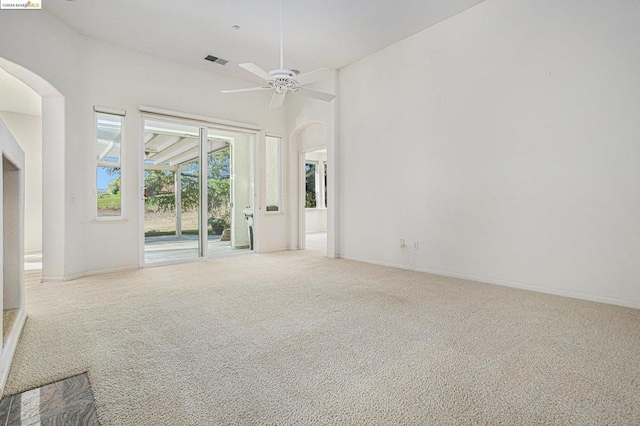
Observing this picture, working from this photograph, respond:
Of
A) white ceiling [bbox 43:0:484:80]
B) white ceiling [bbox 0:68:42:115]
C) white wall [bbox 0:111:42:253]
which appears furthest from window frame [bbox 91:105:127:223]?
white wall [bbox 0:111:42:253]

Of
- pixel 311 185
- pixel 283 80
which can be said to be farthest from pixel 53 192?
pixel 311 185

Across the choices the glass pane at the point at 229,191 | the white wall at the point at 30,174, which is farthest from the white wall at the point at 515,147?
the white wall at the point at 30,174

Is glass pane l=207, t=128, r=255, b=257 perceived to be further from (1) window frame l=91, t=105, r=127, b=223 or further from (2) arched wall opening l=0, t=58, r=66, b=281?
(2) arched wall opening l=0, t=58, r=66, b=281

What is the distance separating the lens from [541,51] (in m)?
3.54

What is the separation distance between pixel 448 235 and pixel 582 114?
6.46 feet

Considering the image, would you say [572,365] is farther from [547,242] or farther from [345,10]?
[345,10]

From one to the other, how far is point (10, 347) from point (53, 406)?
0.78m

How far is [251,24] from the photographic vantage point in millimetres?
4367

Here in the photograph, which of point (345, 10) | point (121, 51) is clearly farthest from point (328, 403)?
point (121, 51)

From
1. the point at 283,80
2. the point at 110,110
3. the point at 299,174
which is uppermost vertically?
the point at 110,110

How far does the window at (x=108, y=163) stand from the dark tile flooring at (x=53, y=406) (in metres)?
3.70

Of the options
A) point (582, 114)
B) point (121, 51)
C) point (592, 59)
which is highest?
point (121, 51)

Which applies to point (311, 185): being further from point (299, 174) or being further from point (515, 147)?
point (515, 147)

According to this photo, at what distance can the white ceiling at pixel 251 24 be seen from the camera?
3.94m
